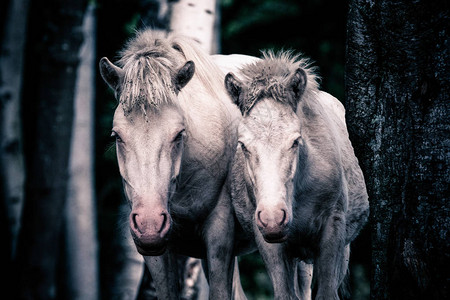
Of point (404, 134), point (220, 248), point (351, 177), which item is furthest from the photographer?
point (351, 177)

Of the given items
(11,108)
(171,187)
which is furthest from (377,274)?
(11,108)

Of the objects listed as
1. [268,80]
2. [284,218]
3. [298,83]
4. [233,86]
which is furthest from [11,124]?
[284,218]

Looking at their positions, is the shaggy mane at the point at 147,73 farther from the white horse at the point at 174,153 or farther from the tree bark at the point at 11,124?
the tree bark at the point at 11,124

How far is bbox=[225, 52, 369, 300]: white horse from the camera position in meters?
4.93

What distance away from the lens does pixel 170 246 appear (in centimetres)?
579

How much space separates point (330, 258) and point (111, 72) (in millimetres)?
2214

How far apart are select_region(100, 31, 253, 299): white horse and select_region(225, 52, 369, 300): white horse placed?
25 cm

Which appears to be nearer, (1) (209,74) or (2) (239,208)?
(2) (239,208)

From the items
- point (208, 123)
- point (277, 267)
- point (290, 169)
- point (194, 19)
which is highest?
point (194, 19)

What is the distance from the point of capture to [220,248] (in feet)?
18.1

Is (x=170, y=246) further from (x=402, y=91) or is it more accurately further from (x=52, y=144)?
(x=52, y=144)

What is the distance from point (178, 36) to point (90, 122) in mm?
7066

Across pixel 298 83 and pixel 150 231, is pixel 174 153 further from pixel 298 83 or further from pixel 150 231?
pixel 298 83

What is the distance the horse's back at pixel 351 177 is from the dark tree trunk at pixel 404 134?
0.83m
